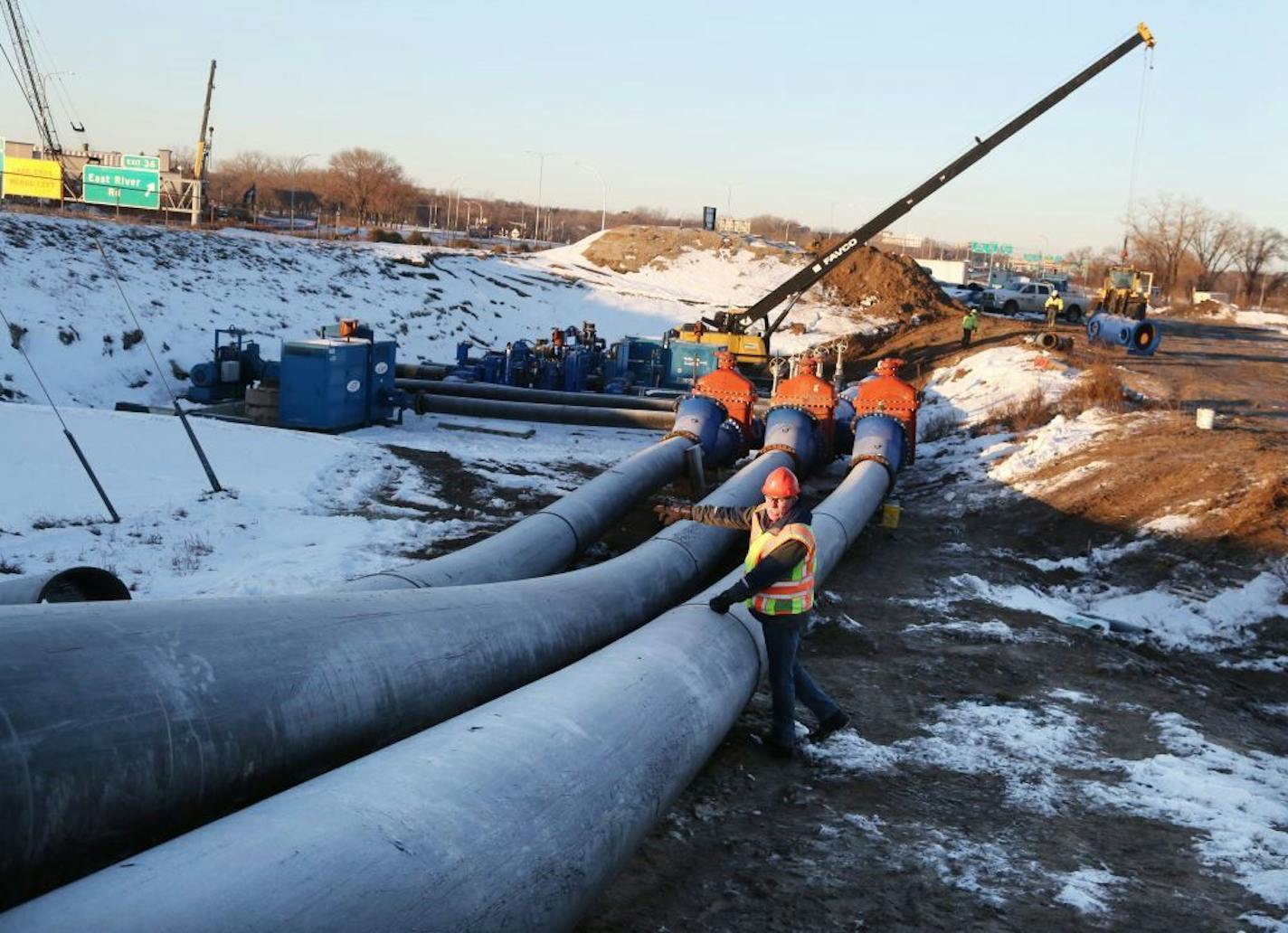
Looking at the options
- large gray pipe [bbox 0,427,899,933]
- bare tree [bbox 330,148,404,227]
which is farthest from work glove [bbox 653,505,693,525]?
bare tree [bbox 330,148,404,227]

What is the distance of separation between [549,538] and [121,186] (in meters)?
47.8

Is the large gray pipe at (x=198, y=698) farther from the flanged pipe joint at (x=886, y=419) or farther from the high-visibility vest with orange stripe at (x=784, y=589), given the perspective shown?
A: the flanged pipe joint at (x=886, y=419)

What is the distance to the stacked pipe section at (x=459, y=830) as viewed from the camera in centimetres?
341

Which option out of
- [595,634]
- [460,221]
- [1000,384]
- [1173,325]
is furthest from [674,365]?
[460,221]

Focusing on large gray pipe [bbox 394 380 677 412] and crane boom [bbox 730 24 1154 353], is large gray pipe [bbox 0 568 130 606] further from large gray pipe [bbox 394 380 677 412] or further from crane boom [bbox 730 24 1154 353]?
crane boom [bbox 730 24 1154 353]

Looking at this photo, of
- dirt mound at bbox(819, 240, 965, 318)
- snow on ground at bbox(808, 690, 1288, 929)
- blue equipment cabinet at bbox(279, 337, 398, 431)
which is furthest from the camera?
dirt mound at bbox(819, 240, 965, 318)

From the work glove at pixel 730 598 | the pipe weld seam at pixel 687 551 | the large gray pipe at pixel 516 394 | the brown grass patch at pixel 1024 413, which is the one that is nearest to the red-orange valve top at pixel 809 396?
the brown grass patch at pixel 1024 413

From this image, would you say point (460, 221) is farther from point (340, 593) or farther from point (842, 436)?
point (340, 593)

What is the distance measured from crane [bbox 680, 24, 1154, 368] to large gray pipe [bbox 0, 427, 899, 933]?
21737 mm

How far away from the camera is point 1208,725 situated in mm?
8125

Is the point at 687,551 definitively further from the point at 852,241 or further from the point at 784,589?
the point at 852,241

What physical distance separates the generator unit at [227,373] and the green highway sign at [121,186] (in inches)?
1276

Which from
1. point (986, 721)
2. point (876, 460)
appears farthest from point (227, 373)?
point (986, 721)

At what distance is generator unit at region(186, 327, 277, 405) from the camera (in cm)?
2083
